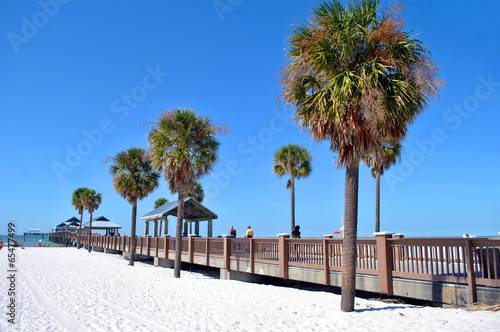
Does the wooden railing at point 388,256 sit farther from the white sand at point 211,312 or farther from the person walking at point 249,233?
the person walking at point 249,233

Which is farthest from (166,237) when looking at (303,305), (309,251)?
(303,305)

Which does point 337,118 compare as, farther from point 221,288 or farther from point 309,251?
point 221,288

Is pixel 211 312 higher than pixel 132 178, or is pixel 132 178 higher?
pixel 132 178

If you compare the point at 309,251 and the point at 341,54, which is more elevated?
the point at 341,54

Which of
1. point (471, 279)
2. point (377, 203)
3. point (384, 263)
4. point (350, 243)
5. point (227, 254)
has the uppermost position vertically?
point (377, 203)

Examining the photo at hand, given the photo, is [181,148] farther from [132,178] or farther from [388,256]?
[388,256]

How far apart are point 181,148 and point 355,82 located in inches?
446

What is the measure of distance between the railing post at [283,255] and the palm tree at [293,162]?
17162mm

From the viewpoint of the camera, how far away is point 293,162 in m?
32.0

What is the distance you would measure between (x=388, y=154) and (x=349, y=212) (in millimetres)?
19333

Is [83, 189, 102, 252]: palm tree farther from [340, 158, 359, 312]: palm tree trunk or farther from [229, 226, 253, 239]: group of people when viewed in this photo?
[340, 158, 359, 312]: palm tree trunk

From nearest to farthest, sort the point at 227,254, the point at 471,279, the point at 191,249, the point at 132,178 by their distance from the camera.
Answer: the point at 471,279
the point at 227,254
the point at 191,249
the point at 132,178

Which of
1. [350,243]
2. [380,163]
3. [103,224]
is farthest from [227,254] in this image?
[103,224]

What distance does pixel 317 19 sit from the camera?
9.46 meters
